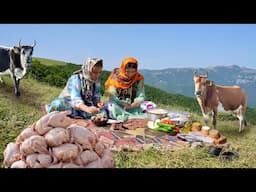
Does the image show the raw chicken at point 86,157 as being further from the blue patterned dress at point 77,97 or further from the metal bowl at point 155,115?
the metal bowl at point 155,115

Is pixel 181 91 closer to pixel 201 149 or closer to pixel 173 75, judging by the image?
pixel 173 75

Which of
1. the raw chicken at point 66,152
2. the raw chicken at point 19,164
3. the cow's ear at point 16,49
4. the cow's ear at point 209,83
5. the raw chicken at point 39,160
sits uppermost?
the cow's ear at point 16,49

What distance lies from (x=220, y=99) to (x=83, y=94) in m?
2.07

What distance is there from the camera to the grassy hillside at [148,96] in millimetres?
5246

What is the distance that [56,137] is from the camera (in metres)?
4.39

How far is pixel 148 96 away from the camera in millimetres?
8414

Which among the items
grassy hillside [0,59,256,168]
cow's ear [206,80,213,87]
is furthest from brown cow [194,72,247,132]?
grassy hillside [0,59,256,168]

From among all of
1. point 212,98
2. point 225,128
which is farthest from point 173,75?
point 225,128

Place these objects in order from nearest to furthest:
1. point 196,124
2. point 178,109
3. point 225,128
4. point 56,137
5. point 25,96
Answer: point 56,137
point 196,124
point 225,128
point 25,96
point 178,109

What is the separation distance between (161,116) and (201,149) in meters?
1.35

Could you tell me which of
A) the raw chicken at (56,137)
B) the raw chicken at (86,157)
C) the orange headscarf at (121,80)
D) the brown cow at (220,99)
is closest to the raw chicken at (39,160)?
the raw chicken at (56,137)

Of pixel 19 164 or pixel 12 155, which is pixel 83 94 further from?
pixel 19 164

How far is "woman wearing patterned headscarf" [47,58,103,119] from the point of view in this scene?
21.9 ft

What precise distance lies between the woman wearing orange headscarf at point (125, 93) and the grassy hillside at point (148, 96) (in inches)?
44.7
